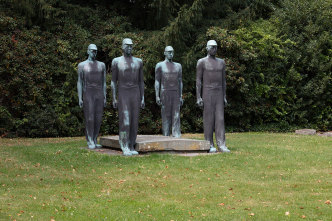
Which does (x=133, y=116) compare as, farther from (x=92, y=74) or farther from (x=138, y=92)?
(x=92, y=74)

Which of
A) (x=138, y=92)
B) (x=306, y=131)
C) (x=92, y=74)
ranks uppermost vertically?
(x=92, y=74)

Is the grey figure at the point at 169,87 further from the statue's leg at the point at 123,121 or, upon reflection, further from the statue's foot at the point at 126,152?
the statue's foot at the point at 126,152

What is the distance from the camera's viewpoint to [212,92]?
1464 centimetres

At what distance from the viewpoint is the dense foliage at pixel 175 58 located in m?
21.7

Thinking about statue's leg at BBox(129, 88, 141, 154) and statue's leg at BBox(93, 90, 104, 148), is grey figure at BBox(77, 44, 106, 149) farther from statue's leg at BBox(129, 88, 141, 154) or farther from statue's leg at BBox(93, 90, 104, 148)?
statue's leg at BBox(129, 88, 141, 154)

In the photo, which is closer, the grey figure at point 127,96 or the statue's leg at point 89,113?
the grey figure at point 127,96

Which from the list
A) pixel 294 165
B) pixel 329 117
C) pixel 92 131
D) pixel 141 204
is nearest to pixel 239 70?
pixel 329 117

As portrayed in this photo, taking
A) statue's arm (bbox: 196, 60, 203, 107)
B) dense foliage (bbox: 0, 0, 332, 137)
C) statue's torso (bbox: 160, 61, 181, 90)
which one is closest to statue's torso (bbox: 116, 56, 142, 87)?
statue's arm (bbox: 196, 60, 203, 107)

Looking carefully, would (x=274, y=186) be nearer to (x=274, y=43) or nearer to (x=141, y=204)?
(x=141, y=204)

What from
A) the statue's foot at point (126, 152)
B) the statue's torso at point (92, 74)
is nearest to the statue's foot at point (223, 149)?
the statue's foot at point (126, 152)

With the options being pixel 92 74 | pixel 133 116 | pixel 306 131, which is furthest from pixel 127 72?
pixel 306 131

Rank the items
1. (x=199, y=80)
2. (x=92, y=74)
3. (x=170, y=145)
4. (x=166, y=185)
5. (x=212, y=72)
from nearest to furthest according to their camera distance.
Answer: (x=166, y=185) → (x=170, y=145) → (x=212, y=72) → (x=199, y=80) → (x=92, y=74)

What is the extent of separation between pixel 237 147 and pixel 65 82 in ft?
30.5

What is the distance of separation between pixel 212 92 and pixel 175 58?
946 centimetres
